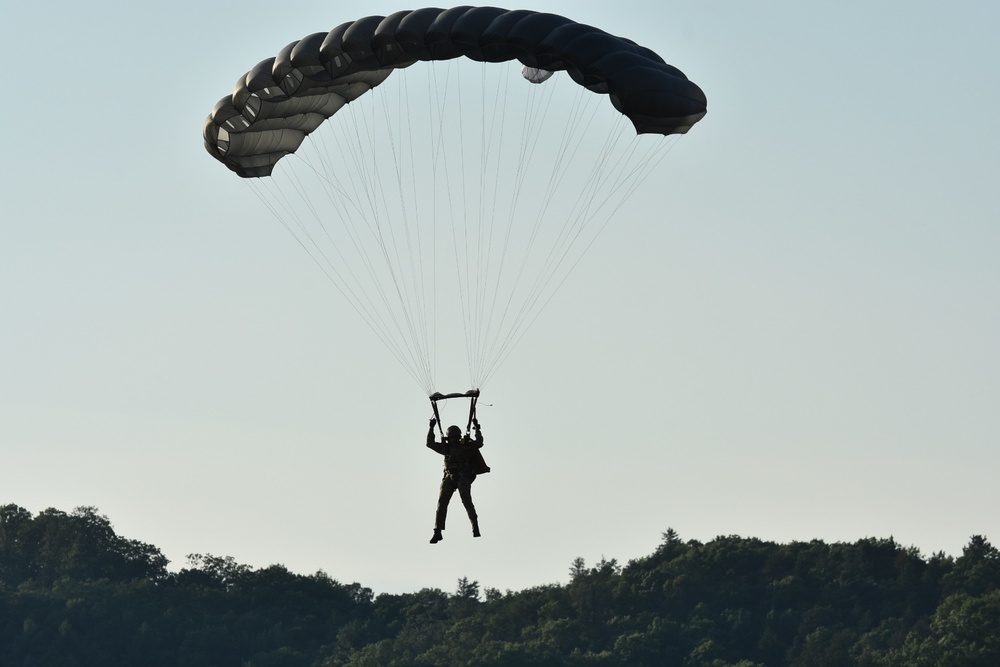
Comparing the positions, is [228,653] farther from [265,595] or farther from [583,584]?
[583,584]

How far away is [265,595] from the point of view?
117 metres

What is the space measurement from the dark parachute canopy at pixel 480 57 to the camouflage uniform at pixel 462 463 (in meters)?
5.59

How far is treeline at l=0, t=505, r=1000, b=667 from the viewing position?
102m

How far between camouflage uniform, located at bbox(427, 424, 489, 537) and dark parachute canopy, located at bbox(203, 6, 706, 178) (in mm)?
5587

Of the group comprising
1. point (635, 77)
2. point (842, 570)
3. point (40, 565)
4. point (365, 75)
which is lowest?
point (635, 77)

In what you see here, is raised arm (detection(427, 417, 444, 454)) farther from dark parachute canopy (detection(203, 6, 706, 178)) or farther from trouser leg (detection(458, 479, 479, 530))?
dark parachute canopy (detection(203, 6, 706, 178))

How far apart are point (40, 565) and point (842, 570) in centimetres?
4293

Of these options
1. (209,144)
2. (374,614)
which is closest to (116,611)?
(374,614)

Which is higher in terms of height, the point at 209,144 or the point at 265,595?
the point at 265,595

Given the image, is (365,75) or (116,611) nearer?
(365,75)

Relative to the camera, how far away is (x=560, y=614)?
11088 cm

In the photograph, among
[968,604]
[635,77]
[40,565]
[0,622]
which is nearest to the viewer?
[635,77]

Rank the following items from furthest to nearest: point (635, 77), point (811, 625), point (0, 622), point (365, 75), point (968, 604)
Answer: point (0, 622) < point (811, 625) < point (968, 604) < point (365, 75) < point (635, 77)

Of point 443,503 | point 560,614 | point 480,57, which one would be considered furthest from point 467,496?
point 560,614
